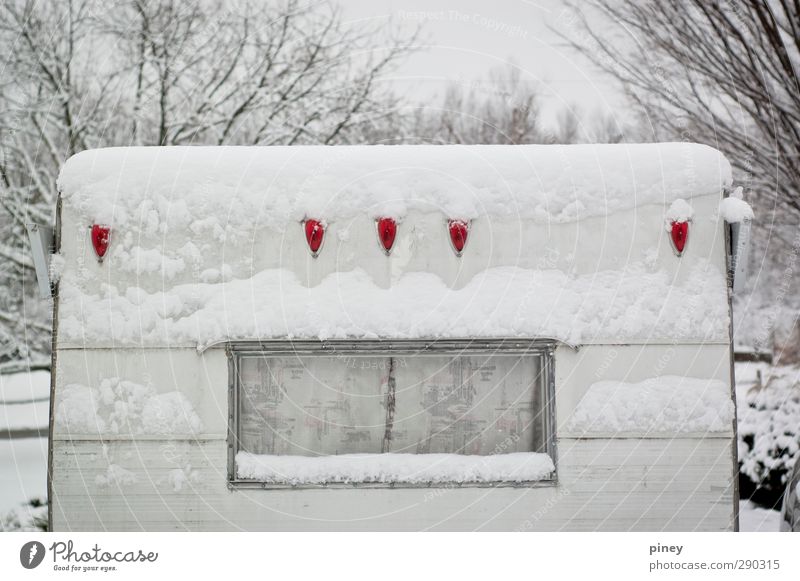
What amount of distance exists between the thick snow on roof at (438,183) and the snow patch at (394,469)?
1091 mm

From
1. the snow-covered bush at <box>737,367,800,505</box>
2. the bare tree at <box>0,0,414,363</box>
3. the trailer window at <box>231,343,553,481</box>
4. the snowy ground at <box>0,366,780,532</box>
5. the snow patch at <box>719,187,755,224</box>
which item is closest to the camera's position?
the snow patch at <box>719,187,755,224</box>

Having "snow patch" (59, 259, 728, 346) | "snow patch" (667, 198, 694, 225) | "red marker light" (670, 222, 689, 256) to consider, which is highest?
"snow patch" (667, 198, 694, 225)

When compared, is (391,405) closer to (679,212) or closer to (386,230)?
(386,230)

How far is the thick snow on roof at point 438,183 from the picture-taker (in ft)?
11.0

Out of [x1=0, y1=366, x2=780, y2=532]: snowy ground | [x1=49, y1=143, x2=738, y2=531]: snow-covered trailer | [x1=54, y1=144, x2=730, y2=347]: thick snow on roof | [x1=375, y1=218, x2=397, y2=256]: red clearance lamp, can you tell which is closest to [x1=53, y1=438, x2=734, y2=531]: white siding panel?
[x1=49, y1=143, x2=738, y2=531]: snow-covered trailer

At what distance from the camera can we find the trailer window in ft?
11.3


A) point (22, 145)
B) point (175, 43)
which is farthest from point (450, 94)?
point (22, 145)

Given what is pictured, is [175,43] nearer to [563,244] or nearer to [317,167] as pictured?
[317,167]

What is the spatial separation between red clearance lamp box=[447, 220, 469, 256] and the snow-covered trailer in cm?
1

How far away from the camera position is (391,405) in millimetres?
3482

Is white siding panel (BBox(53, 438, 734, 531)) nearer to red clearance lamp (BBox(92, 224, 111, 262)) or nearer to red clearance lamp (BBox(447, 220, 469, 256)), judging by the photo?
red clearance lamp (BBox(92, 224, 111, 262))

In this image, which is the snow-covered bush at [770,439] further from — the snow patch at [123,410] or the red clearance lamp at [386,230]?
the snow patch at [123,410]

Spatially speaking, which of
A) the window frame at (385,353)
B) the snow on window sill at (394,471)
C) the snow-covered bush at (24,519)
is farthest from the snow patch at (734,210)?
the snow-covered bush at (24,519)

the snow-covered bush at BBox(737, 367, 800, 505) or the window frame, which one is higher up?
the window frame
